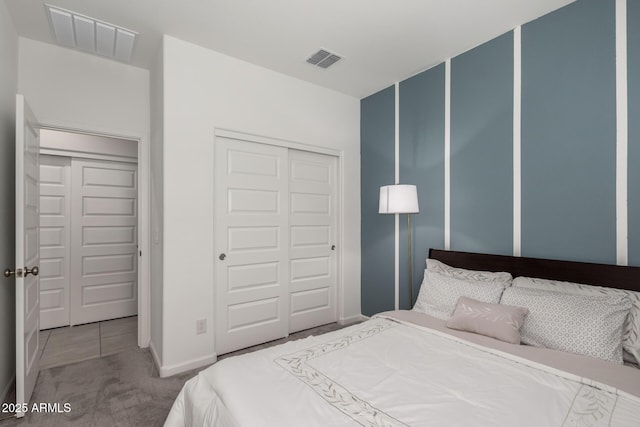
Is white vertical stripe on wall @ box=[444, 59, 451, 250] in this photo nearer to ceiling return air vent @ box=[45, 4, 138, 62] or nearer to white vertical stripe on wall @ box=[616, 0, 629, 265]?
Answer: white vertical stripe on wall @ box=[616, 0, 629, 265]

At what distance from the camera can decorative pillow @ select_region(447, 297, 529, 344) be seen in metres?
1.76

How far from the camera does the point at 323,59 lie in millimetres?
2859

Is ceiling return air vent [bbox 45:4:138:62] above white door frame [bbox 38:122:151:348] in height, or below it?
above

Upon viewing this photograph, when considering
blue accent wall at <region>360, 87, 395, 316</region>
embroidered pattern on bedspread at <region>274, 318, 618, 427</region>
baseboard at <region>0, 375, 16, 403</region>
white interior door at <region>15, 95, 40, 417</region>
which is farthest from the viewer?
blue accent wall at <region>360, 87, 395, 316</region>

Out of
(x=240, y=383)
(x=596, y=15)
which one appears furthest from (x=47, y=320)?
(x=596, y=15)

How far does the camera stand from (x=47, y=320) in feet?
11.4

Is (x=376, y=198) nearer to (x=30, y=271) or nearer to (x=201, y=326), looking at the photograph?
(x=201, y=326)

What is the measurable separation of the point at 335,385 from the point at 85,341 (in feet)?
10.3

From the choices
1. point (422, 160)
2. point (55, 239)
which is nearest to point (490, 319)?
point (422, 160)

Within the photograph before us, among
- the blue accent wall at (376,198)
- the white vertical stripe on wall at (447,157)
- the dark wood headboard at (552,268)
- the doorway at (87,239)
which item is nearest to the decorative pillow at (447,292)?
the dark wood headboard at (552,268)

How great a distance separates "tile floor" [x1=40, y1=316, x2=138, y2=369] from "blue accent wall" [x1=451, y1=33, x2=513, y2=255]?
3.35 metres

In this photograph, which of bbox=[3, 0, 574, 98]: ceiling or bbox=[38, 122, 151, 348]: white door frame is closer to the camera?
bbox=[3, 0, 574, 98]: ceiling

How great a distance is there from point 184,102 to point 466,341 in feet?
8.79

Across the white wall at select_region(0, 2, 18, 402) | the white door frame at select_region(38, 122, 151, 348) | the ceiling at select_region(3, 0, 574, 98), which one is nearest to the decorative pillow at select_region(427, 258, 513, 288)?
the ceiling at select_region(3, 0, 574, 98)
